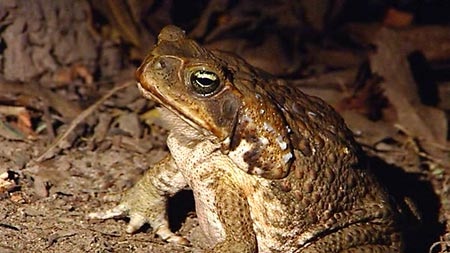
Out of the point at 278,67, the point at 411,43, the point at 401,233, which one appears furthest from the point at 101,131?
the point at 411,43

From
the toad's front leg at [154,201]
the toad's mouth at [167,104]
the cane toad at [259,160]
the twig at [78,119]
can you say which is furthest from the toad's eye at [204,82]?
the twig at [78,119]

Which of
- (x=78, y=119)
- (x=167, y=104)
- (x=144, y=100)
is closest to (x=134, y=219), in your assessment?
(x=167, y=104)

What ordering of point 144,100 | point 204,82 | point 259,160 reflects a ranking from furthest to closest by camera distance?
point 144,100 → point 259,160 → point 204,82

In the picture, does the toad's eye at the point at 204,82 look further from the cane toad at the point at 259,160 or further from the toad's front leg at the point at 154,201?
the toad's front leg at the point at 154,201

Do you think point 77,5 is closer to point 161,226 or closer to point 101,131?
point 101,131

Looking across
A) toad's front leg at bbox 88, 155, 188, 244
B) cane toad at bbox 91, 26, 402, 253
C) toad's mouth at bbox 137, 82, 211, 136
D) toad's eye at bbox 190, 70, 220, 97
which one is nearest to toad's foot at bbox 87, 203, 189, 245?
toad's front leg at bbox 88, 155, 188, 244

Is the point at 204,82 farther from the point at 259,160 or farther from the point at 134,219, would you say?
the point at 134,219

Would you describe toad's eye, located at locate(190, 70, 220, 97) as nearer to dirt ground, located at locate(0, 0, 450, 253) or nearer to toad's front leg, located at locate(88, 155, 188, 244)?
toad's front leg, located at locate(88, 155, 188, 244)
